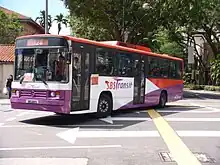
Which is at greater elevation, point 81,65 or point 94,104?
point 81,65

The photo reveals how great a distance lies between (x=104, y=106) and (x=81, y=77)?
194 cm

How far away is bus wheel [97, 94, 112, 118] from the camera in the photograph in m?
15.0

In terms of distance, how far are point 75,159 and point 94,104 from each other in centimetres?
624

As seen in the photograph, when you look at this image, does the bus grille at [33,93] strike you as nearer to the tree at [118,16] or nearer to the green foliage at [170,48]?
the tree at [118,16]

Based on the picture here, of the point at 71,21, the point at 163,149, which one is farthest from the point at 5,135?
the point at 71,21

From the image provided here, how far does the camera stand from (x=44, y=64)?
43.6ft

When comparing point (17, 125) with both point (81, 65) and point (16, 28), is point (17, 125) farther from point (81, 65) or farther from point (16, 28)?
point (16, 28)

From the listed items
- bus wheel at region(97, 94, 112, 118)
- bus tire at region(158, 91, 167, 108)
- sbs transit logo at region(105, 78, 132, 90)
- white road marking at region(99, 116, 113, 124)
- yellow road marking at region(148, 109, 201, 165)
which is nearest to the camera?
yellow road marking at region(148, 109, 201, 165)

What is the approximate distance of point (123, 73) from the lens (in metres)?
16.7

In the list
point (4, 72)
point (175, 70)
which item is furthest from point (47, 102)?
point (4, 72)

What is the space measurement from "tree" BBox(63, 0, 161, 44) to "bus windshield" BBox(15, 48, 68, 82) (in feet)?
62.6

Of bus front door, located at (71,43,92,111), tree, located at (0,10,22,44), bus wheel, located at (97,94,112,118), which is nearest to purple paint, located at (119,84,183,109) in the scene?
bus wheel, located at (97,94,112,118)

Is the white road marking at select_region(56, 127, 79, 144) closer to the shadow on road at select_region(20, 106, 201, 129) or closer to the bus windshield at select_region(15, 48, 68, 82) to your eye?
the shadow on road at select_region(20, 106, 201, 129)

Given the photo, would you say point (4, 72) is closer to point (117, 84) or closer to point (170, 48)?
point (117, 84)
